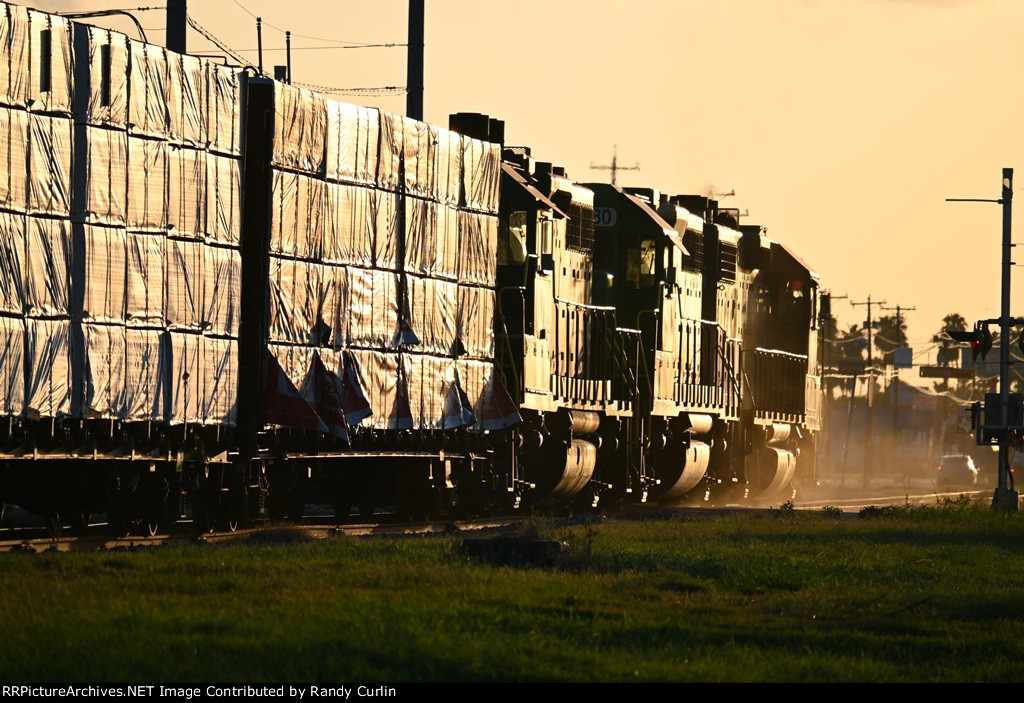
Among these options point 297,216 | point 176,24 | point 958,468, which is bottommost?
point 958,468

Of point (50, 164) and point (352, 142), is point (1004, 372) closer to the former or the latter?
point (352, 142)

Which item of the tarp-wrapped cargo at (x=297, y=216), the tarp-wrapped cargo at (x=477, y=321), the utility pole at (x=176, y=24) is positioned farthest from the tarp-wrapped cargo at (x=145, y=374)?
the utility pole at (x=176, y=24)

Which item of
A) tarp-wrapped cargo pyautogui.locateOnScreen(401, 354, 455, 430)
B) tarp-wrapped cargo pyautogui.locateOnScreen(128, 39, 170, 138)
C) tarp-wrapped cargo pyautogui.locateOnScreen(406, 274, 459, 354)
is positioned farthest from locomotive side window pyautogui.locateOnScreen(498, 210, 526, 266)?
tarp-wrapped cargo pyautogui.locateOnScreen(128, 39, 170, 138)

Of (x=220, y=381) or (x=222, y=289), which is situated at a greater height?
(x=222, y=289)

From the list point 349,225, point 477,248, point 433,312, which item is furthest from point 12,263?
point 477,248

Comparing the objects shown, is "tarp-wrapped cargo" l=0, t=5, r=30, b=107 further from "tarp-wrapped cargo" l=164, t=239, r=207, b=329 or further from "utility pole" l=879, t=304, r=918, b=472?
"utility pole" l=879, t=304, r=918, b=472

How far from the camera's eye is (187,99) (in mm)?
22141

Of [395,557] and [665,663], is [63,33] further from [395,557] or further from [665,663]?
[665,663]

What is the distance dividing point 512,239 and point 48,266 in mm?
11594

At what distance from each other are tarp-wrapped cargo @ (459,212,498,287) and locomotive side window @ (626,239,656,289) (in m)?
5.89

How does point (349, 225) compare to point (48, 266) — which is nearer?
point (48, 266)

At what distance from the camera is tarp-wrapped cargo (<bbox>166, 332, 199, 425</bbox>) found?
2214cm

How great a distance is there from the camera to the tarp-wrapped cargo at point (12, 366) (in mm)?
19469

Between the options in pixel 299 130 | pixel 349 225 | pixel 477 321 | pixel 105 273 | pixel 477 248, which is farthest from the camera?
pixel 477 321
